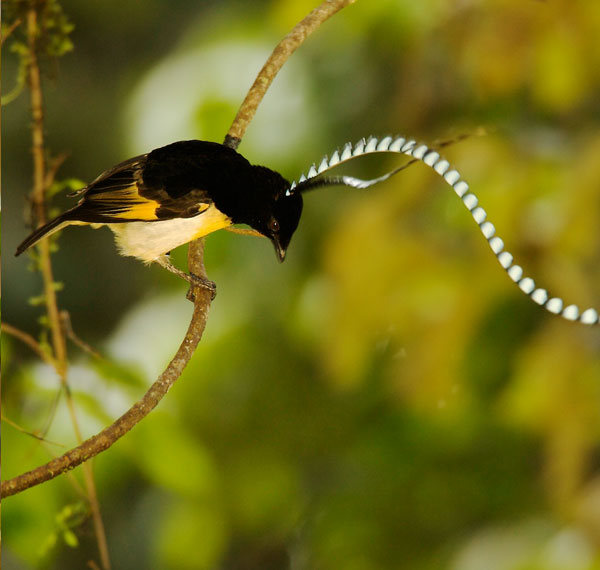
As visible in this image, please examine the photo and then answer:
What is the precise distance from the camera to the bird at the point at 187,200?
1235 millimetres

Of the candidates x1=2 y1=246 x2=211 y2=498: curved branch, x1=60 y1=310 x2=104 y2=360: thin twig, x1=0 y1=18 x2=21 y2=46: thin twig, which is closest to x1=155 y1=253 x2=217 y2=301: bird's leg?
x1=2 y1=246 x2=211 y2=498: curved branch

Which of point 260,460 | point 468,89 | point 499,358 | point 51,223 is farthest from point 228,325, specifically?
point 468,89

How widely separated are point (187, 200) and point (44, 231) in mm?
259

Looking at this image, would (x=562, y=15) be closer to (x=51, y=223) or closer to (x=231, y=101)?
(x=231, y=101)

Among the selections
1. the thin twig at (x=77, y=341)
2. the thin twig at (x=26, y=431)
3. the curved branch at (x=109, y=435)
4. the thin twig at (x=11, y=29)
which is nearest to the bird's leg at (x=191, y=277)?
the curved branch at (x=109, y=435)

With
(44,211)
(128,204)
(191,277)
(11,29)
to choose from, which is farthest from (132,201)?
(11,29)

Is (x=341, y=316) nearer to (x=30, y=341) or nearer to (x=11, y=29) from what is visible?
(x=30, y=341)

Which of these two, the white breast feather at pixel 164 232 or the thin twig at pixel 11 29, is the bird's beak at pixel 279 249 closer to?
the white breast feather at pixel 164 232

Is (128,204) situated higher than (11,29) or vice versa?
(11,29)

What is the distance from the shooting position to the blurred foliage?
1.33m

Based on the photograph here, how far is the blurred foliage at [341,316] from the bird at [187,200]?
0.11 m

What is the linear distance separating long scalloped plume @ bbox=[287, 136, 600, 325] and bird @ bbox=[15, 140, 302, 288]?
0.06 meters

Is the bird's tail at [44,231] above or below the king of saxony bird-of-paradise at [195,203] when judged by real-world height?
above

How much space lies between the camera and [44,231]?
1.33 m
